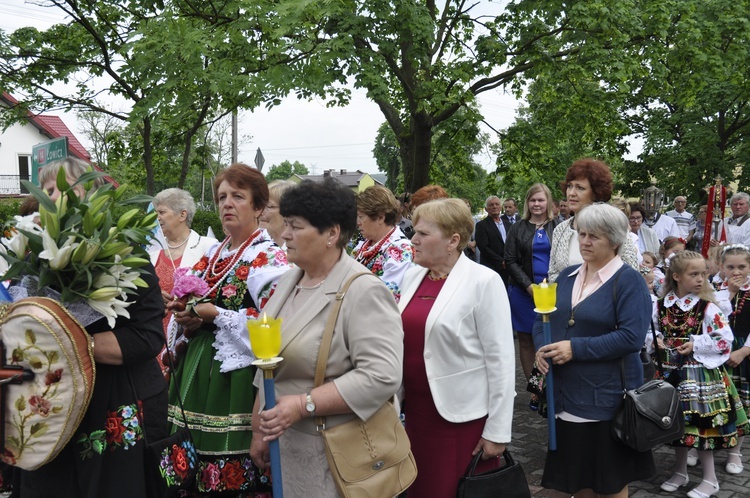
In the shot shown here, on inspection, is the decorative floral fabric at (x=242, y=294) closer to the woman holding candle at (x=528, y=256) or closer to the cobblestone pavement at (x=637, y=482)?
the cobblestone pavement at (x=637, y=482)

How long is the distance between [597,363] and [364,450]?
161 centimetres

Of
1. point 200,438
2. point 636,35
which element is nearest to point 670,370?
point 200,438

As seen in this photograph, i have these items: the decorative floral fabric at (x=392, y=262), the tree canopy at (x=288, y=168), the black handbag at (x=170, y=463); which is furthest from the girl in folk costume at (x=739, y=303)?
the tree canopy at (x=288, y=168)

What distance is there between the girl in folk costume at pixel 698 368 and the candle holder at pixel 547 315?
1.87m

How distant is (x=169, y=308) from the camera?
3.31 m

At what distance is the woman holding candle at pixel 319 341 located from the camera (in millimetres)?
2396

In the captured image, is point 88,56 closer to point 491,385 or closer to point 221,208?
point 221,208

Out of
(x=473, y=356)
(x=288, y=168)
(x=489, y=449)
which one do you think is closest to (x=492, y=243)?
(x=473, y=356)

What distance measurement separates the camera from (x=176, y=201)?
555cm

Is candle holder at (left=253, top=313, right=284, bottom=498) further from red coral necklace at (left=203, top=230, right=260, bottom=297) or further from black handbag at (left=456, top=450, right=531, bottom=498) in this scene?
red coral necklace at (left=203, top=230, right=260, bottom=297)

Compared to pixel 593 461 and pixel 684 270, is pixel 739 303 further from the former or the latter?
pixel 593 461

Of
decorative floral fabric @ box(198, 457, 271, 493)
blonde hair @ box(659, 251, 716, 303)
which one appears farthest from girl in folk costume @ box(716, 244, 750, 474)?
decorative floral fabric @ box(198, 457, 271, 493)

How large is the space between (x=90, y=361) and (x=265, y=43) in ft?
24.4

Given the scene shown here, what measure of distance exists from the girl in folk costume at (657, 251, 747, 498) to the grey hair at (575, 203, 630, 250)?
1684 mm
